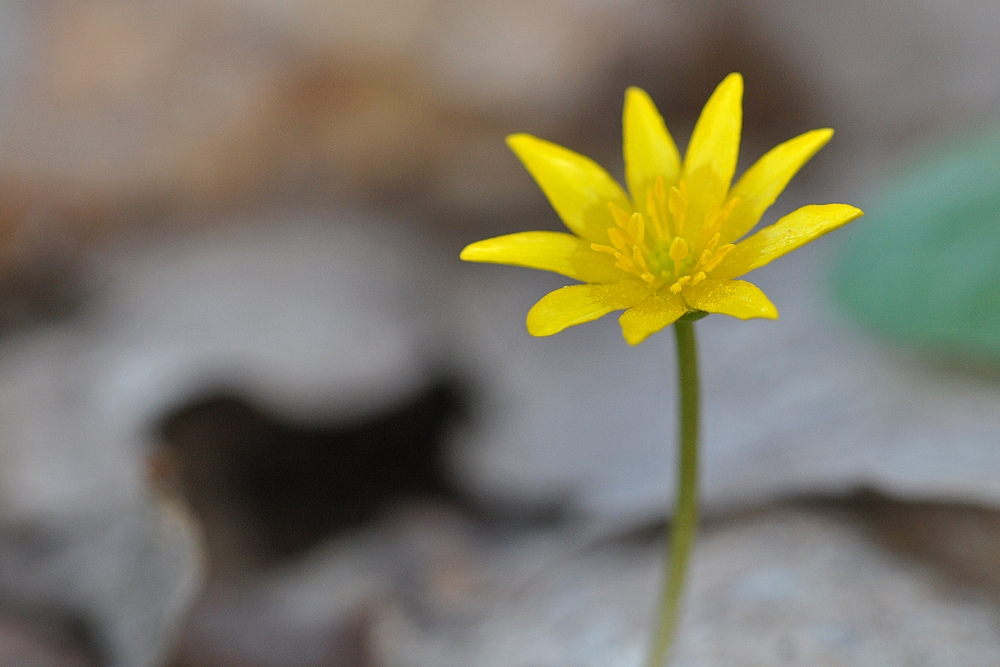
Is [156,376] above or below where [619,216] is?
below

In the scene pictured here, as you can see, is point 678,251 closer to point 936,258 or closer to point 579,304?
point 579,304

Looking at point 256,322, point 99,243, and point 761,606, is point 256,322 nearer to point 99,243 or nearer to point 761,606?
point 99,243

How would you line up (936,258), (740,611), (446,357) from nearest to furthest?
(740,611)
(936,258)
(446,357)

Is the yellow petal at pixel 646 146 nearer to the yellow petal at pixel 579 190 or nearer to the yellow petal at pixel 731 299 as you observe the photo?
the yellow petal at pixel 579 190

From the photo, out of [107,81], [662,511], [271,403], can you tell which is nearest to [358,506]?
[271,403]

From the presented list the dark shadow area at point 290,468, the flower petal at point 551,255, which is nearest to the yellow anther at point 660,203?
the flower petal at point 551,255

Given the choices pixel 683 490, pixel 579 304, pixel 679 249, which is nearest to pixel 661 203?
pixel 679 249

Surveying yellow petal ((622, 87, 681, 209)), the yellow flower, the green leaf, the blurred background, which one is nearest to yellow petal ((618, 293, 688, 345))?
the yellow flower
